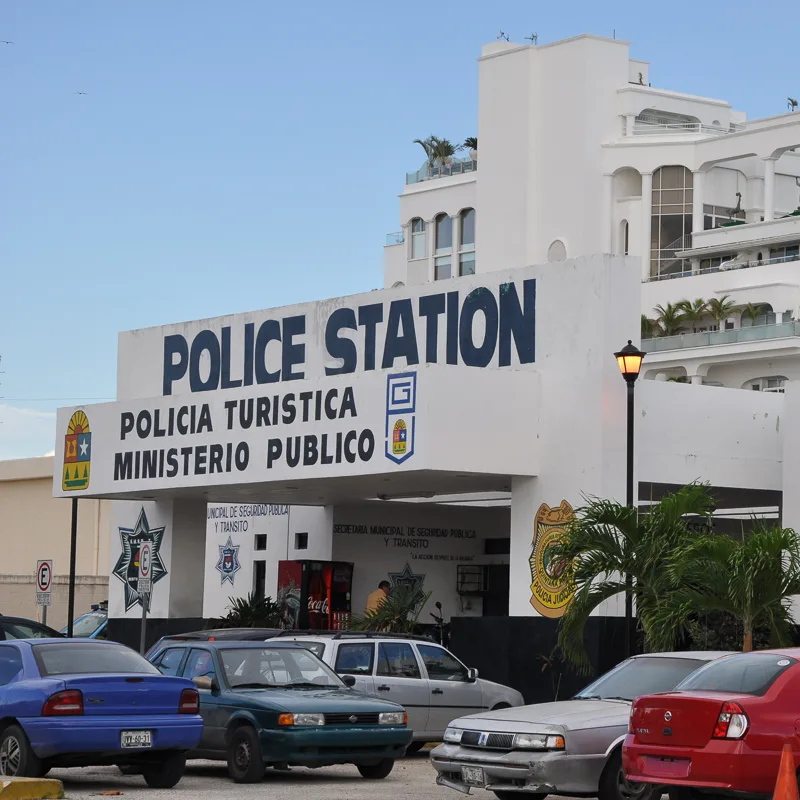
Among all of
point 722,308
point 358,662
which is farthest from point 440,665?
point 722,308

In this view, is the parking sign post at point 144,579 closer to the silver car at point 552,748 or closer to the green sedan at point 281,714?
the green sedan at point 281,714

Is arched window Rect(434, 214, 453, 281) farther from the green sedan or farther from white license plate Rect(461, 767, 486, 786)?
white license plate Rect(461, 767, 486, 786)

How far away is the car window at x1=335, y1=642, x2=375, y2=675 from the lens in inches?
783

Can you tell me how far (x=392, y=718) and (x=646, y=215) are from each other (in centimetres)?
7761

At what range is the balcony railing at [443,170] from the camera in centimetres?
10324

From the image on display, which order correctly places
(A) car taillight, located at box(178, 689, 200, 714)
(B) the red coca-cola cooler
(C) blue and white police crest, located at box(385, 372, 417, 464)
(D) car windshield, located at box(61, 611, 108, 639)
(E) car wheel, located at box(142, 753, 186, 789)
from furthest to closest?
(D) car windshield, located at box(61, 611, 108, 639), (B) the red coca-cola cooler, (C) blue and white police crest, located at box(385, 372, 417, 464), (E) car wheel, located at box(142, 753, 186, 789), (A) car taillight, located at box(178, 689, 200, 714)

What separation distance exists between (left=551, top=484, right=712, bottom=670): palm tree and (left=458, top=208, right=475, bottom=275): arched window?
269 feet

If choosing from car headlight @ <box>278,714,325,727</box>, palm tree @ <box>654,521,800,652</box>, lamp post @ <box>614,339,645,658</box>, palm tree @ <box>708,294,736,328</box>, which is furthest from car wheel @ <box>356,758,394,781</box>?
palm tree @ <box>708,294,736,328</box>

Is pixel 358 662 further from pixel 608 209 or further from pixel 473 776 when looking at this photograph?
pixel 608 209

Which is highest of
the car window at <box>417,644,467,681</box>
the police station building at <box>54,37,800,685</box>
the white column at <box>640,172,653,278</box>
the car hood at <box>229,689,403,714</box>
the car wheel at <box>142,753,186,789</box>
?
the white column at <box>640,172,653,278</box>

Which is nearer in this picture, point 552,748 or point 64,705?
point 552,748

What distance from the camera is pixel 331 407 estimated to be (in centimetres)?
2514

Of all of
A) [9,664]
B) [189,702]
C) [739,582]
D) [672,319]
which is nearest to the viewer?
[189,702]

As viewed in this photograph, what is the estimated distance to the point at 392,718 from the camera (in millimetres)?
17453
